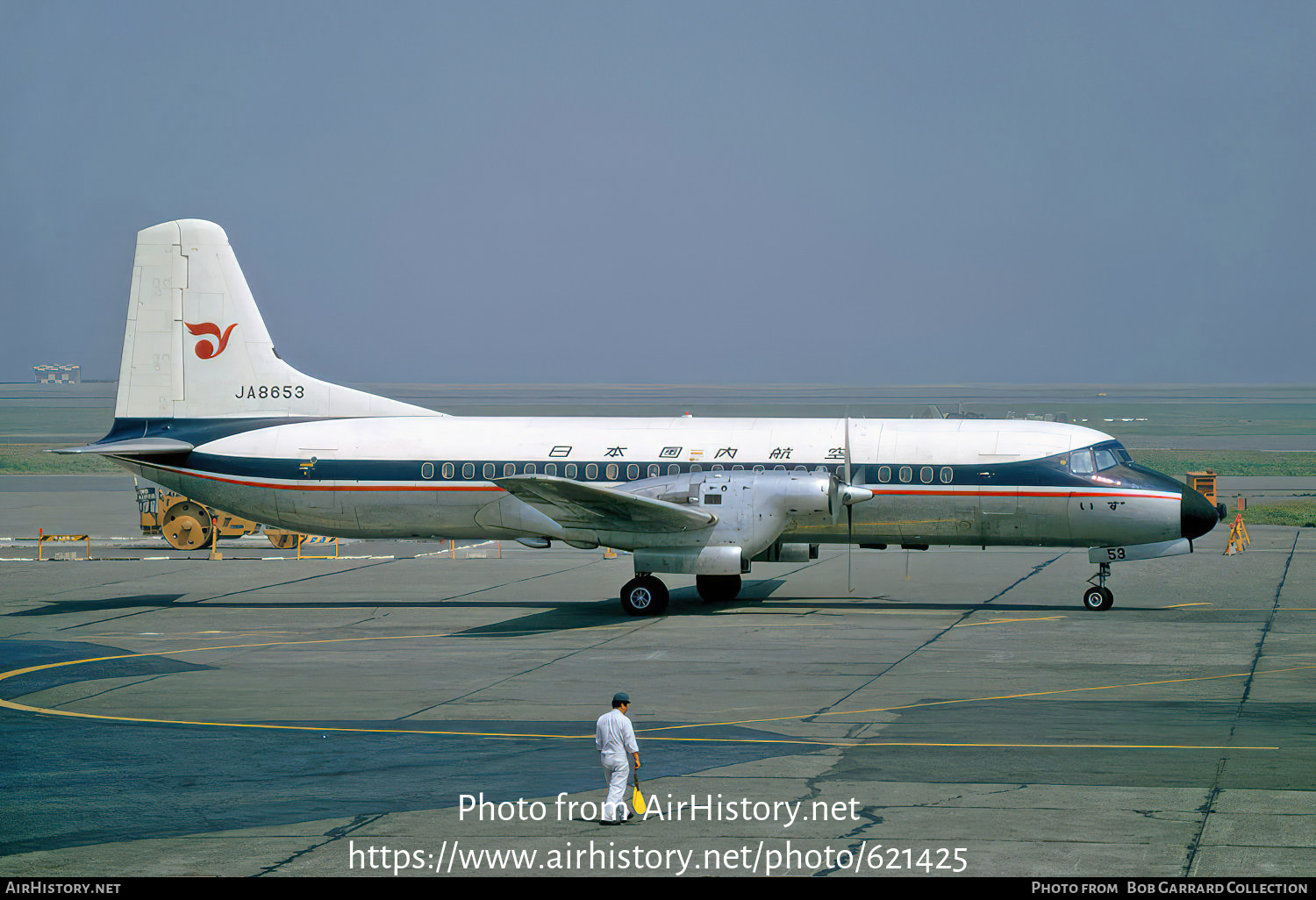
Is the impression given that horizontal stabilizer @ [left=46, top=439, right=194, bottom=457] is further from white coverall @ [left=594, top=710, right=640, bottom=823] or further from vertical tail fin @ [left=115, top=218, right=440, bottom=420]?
white coverall @ [left=594, top=710, right=640, bottom=823]

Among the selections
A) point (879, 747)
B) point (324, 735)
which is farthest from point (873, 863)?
point (324, 735)

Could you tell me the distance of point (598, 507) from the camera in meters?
26.7

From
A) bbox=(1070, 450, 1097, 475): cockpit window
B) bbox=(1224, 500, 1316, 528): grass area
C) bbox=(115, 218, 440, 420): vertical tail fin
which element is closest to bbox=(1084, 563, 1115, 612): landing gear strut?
bbox=(1070, 450, 1097, 475): cockpit window

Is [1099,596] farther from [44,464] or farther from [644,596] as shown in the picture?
[44,464]

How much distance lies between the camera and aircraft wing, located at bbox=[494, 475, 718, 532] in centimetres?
2555

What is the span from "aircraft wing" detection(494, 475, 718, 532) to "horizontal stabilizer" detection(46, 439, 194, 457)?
875 centimetres

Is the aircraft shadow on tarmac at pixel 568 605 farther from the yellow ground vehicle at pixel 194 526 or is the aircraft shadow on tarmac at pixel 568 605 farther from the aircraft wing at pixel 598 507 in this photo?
the yellow ground vehicle at pixel 194 526

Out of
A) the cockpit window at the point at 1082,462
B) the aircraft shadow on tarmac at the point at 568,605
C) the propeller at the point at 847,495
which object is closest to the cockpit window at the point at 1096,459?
the cockpit window at the point at 1082,462

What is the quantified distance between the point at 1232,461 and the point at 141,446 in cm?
7373

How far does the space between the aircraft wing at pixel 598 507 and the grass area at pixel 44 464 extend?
58.6 meters

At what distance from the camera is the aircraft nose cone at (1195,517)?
27.0 meters

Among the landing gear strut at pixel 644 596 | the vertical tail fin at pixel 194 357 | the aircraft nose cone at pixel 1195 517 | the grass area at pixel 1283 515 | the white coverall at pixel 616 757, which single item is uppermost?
the vertical tail fin at pixel 194 357

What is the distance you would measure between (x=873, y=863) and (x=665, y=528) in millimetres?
16062

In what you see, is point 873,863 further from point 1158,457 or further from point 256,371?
point 1158,457
